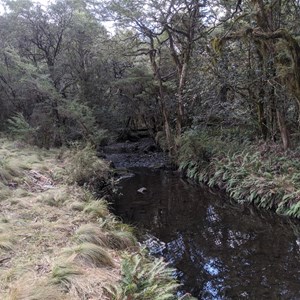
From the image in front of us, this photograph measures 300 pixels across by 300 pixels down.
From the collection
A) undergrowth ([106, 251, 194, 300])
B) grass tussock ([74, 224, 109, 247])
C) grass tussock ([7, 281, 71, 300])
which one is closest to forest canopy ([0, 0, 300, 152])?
grass tussock ([74, 224, 109, 247])

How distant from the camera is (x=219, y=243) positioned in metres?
6.16

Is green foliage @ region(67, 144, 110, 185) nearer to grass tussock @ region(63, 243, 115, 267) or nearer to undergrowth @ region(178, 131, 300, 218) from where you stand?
undergrowth @ region(178, 131, 300, 218)

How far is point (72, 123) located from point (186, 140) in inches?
265

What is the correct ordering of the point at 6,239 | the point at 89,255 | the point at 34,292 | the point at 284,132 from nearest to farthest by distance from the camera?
1. the point at 34,292
2. the point at 89,255
3. the point at 6,239
4. the point at 284,132

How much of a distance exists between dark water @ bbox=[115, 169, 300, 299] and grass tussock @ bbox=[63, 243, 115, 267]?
128cm

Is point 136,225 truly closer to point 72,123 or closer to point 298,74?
point 298,74

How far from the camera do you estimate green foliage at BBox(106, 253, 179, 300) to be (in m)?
3.21

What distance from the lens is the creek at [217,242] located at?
181 inches

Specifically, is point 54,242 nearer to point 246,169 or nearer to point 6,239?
point 6,239

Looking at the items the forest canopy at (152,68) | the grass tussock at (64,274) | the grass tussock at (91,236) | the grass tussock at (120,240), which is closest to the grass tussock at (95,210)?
the grass tussock at (120,240)

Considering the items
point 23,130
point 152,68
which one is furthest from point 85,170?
point 152,68

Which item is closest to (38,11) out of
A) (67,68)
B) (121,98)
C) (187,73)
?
(67,68)

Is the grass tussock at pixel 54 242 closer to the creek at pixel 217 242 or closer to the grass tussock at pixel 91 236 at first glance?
the grass tussock at pixel 91 236

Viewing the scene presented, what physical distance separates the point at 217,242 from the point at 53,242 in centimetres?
310
